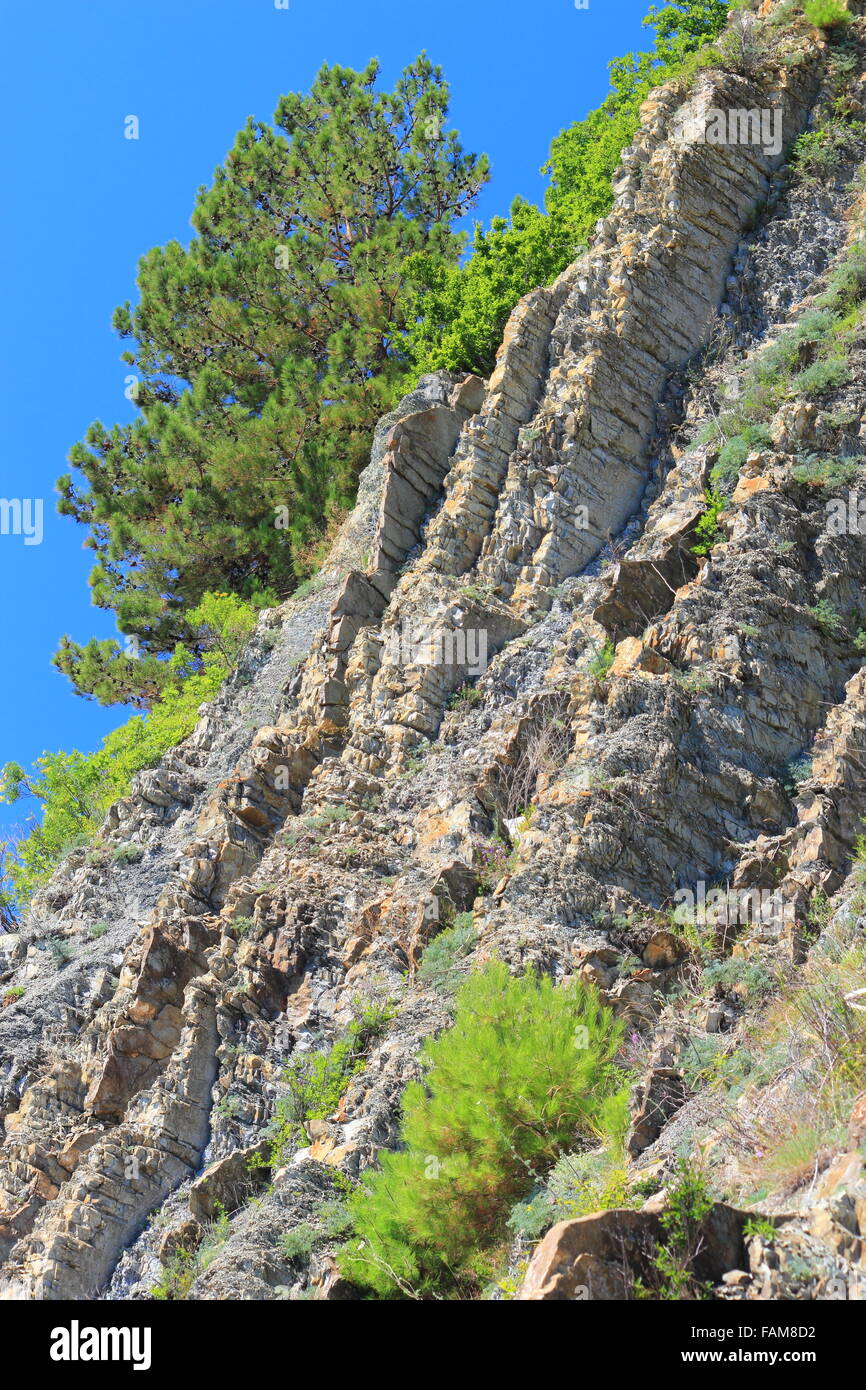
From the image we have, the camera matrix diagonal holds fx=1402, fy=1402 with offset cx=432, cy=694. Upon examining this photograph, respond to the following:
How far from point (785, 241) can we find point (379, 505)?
7.04 m

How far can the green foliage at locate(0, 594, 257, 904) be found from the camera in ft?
81.4

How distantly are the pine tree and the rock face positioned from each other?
6.17m

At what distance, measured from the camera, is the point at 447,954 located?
1373 centimetres

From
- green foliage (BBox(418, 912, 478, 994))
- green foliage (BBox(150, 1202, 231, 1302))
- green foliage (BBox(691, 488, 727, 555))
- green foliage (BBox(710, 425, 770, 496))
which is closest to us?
green foliage (BBox(150, 1202, 231, 1302))

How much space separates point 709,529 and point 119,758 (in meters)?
14.2

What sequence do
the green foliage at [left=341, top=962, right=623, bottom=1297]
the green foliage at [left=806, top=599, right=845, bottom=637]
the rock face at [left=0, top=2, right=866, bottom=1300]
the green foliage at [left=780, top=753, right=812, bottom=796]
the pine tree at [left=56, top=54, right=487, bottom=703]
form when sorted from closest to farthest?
the green foliage at [left=341, top=962, right=623, bottom=1297], the rock face at [left=0, top=2, right=866, bottom=1300], the green foliage at [left=780, top=753, right=812, bottom=796], the green foliage at [left=806, top=599, right=845, bottom=637], the pine tree at [left=56, top=54, right=487, bottom=703]

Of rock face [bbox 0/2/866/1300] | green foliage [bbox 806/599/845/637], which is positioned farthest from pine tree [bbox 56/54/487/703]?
green foliage [bbox 806/599/845/637]

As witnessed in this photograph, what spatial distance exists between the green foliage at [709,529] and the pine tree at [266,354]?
1122 centimetres

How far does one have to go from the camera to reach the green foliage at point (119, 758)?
24797mm

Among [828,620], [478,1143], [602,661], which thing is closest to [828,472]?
[828,620]

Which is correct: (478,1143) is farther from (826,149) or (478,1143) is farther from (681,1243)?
(826,149)

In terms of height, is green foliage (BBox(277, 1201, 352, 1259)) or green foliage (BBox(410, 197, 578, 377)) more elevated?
green foliage (BBox(410, 197, 578, 377))

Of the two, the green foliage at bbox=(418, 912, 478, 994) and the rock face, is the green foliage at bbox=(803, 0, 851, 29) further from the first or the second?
the green foliage at bbox=(418, 912, 478, 994)

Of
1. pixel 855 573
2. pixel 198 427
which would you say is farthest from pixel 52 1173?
pixel 198 427
